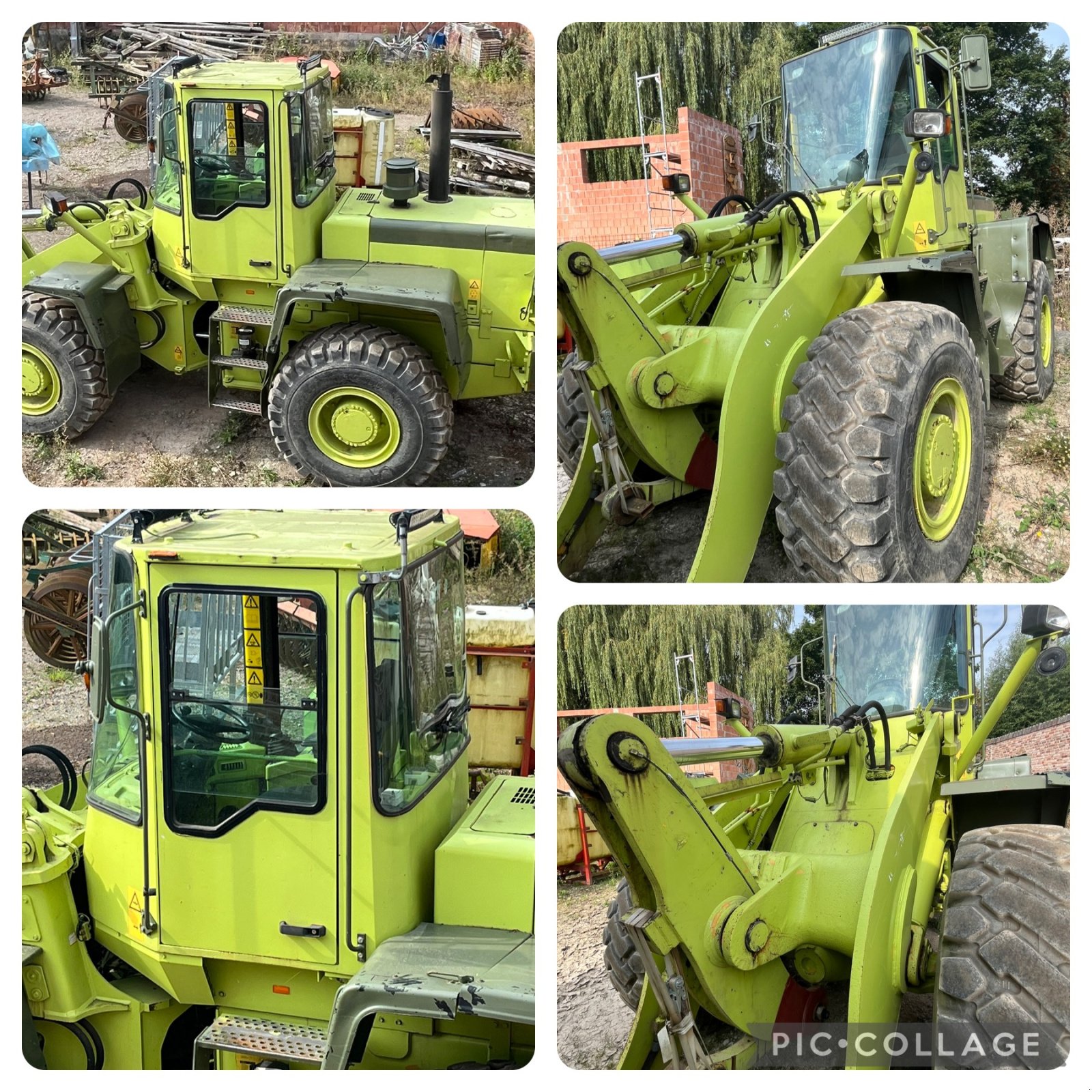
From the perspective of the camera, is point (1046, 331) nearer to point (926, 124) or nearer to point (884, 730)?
point (926, 124)

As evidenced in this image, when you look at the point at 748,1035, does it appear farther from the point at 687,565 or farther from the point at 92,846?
the point at 92,846

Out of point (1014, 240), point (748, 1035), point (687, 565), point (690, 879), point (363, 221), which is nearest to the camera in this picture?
point (690, 879)

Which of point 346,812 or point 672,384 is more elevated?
point 672,384

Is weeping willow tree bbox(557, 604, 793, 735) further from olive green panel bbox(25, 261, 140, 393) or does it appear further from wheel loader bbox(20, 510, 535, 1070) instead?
olive green panel bbox(25, 261, 140, 393)

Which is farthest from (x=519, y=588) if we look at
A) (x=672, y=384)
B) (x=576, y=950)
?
(x=672, y=384)

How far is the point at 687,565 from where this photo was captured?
4.04 metres

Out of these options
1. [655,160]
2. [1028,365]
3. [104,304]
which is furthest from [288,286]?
[1028,365]

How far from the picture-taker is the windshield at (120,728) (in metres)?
3.08

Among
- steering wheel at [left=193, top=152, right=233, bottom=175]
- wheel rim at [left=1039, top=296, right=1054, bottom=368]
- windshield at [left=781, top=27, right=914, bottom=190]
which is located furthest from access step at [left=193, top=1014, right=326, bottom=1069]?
wheel rim at [left=1039, top=296, right=1054, bottom=368]

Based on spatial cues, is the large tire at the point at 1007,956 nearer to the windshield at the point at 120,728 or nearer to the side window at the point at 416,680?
the side window at the point at 416,680

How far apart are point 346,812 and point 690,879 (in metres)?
0.94

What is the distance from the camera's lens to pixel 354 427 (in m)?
4.37

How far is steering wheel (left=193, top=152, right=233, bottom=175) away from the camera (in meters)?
4.54

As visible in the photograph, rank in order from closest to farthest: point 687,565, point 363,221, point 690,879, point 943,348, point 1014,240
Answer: point 690,879 < point 943,348 < point 687,565 < point 363,221 < point 1014,240
